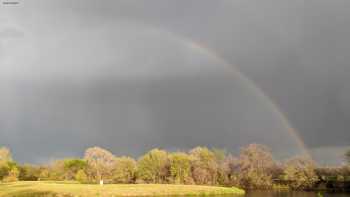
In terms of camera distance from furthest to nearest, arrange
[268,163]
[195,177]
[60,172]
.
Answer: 1. [60,172]
2. [268,163]
3. [195,177]

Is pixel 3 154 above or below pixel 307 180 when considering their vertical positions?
above

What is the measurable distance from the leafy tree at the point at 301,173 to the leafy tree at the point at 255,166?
7295 millimetres

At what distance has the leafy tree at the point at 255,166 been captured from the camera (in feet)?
459

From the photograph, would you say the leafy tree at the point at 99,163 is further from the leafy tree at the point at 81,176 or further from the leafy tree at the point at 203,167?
the leafy tree at the point at 203,167

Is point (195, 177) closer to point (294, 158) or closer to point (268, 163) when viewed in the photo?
point (268, 163)

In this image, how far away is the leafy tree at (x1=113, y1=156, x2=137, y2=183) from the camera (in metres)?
140

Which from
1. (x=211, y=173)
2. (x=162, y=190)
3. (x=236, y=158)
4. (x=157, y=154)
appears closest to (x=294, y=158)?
(x=236, y=158)

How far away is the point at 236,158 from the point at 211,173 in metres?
15.9

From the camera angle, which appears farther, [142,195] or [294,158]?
[294,158]

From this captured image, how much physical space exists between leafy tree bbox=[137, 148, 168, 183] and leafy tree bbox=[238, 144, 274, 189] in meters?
29.6

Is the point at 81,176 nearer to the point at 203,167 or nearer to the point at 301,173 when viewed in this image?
the point at 203,167

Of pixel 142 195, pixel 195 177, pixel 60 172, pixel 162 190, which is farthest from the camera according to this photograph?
pixel 60 172

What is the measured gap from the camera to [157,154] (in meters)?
138

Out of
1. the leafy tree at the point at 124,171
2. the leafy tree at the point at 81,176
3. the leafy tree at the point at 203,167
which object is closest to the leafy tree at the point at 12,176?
the leafy tree at the point at 81,176
